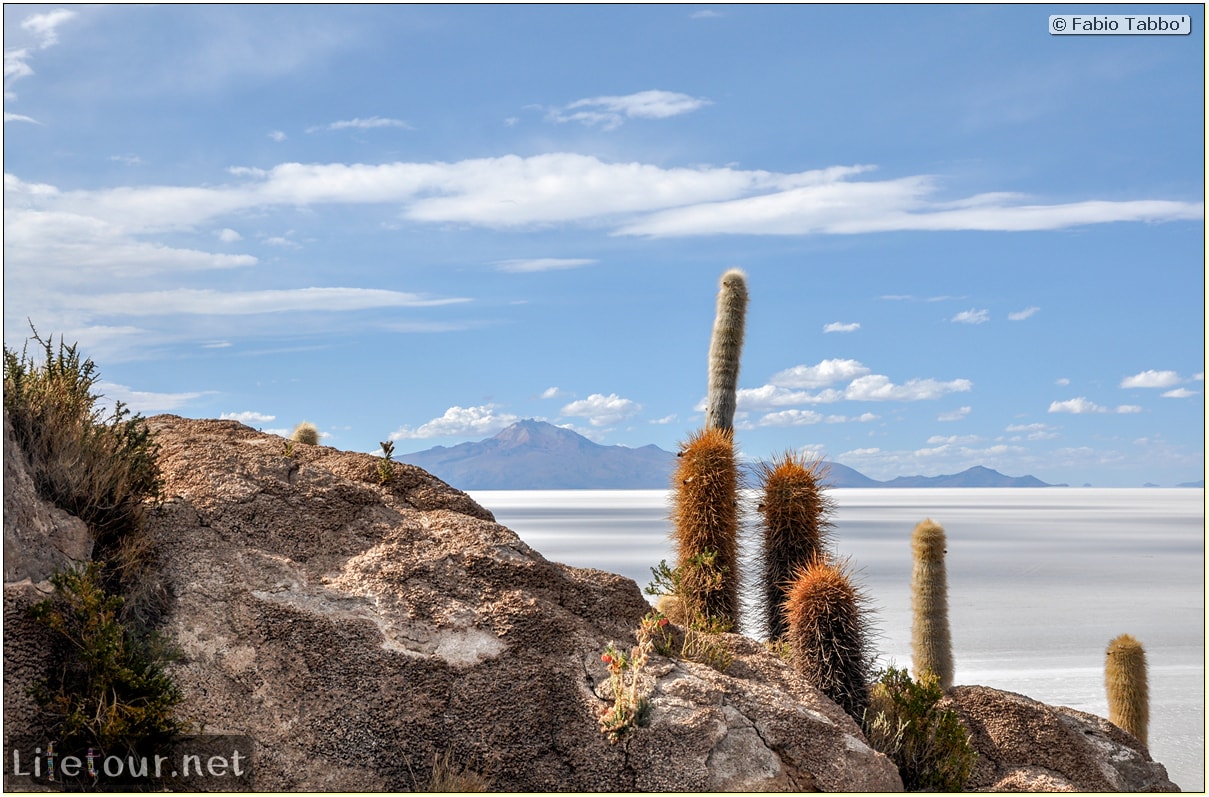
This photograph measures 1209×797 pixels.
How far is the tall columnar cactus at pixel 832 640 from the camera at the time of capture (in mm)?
8328

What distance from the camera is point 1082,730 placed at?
945 centimetres

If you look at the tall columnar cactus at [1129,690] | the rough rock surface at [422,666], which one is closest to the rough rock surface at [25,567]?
the rough rock surface at [422,666]

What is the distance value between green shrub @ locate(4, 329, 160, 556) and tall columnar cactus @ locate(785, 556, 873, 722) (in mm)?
5267

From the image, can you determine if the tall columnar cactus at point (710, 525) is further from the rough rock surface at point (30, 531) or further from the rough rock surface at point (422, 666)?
the rough rock surface at point (30, 531)

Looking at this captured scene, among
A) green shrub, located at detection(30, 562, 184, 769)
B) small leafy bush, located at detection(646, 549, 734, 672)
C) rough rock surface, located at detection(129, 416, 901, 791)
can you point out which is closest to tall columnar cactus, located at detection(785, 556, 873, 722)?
rough rock surface, located at detection(129, 416, 901, 791)

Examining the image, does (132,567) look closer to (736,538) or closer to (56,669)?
(56,669)

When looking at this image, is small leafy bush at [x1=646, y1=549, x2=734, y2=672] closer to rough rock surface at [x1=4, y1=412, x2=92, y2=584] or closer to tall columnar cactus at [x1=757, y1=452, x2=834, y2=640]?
tall columnar cactus at [x1=757, y1=452, x2=834, y2=640]

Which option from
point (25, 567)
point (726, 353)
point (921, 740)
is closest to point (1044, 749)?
point (921, 740)

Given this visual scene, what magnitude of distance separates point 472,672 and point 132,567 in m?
2.47

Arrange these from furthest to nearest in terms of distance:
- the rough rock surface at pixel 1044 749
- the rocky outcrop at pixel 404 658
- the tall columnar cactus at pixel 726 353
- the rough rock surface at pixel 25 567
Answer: the tall columnar cactus at pixel 726 353, the rough rock surface at pixel 1044 749, the rocky outcrop at pixel 404 658, the rough rock surface at pixel 25 567

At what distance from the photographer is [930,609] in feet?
41.8

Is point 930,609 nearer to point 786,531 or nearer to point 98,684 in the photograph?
point 786,531

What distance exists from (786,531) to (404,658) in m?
4.34

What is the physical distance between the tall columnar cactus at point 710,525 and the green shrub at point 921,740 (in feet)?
6.82
